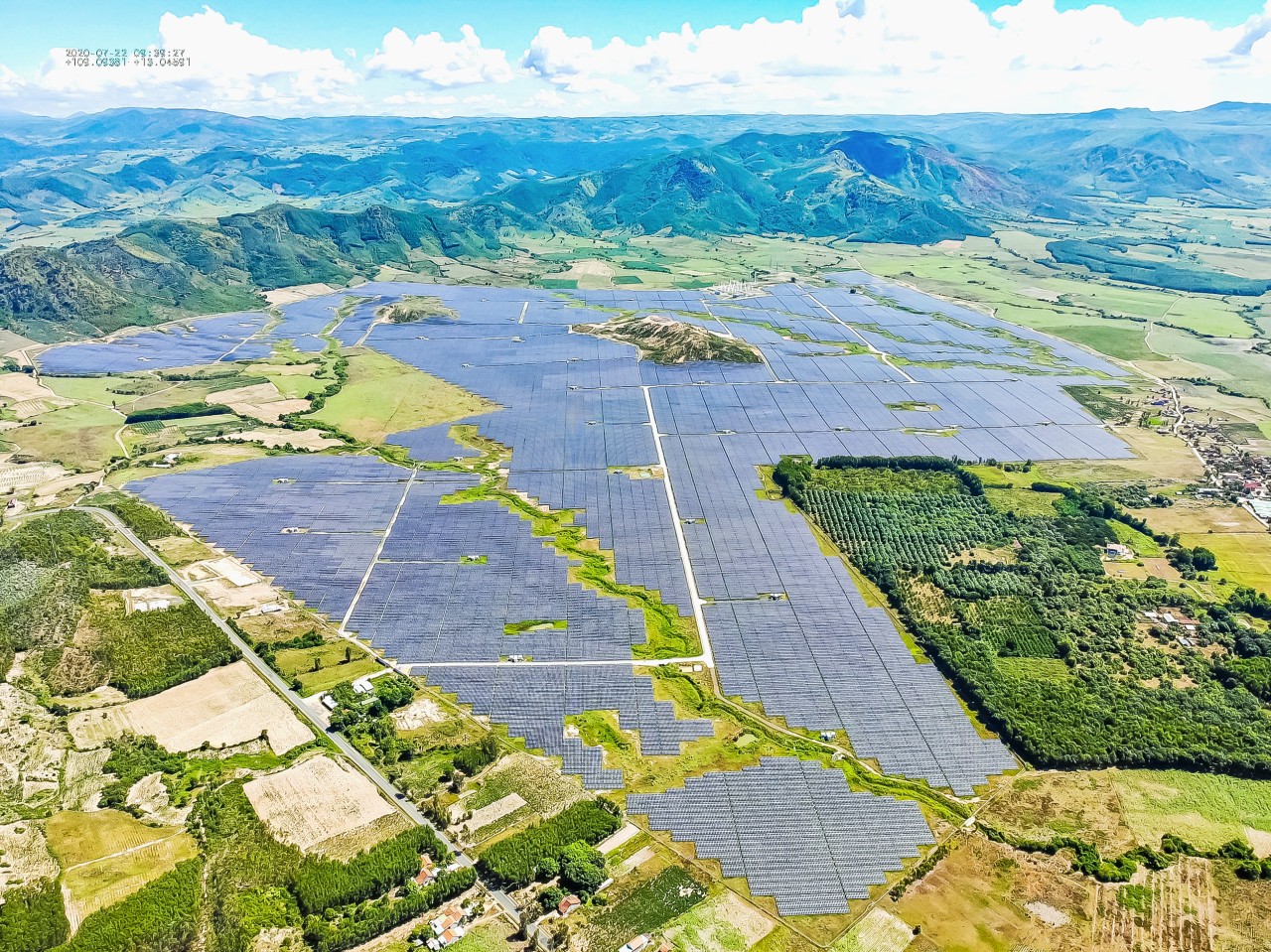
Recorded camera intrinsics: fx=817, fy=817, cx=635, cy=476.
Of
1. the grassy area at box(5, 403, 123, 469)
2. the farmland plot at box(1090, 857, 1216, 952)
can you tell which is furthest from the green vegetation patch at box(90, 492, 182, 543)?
the farmland plot at box(1090, 857, 1216, 952)

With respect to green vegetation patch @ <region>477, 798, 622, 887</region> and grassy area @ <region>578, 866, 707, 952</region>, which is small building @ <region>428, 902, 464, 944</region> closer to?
green vegetation patch @ <region>477, 798, 622, 887</region>

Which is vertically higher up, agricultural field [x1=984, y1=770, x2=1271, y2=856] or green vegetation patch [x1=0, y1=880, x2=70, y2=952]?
green vegetation patch [x1=0, y1=880, x2=70, y2=952]

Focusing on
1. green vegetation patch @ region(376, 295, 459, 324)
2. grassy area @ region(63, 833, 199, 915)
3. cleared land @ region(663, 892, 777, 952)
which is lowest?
cleared land @ region(663, 892, 777, 952)

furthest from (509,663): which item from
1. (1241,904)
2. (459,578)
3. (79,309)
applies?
(79,309)

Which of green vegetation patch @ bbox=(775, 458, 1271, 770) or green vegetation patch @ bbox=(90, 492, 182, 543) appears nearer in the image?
green vegetation patch @ bbox=(775, 458, 1271, 770)

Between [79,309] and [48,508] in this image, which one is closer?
[48,508]

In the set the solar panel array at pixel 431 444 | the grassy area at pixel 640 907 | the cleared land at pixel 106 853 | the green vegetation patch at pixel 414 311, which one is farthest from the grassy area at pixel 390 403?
the grassy area at pixel 640 907

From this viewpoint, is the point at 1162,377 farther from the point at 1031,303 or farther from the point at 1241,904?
the point at 1241,904

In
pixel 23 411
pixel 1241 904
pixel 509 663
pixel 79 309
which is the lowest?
pixel 1241 904
